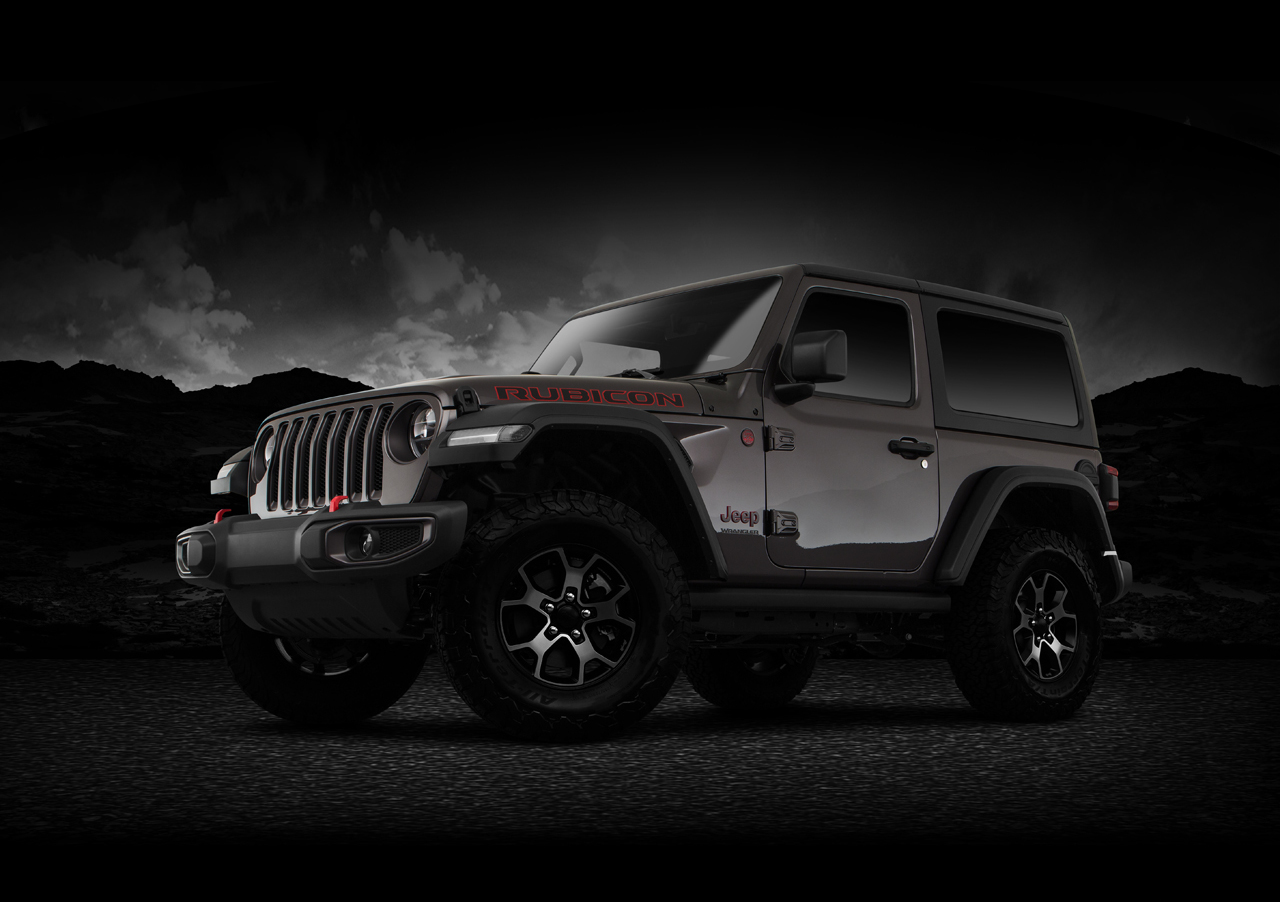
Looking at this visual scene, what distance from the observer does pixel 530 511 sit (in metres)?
5.49

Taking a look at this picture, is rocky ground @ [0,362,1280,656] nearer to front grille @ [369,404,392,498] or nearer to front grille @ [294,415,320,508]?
front grille @ [294,415,320,508]

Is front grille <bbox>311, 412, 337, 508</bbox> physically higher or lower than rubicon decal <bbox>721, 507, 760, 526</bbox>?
higher

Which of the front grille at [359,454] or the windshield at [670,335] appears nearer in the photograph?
the front grille at [359,454]

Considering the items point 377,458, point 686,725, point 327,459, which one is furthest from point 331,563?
point 686,725

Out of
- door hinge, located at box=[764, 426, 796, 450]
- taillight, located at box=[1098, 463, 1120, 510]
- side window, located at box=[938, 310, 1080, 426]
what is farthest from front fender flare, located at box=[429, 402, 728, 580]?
taillight, located at box=[1098, 463, 1120, 510]

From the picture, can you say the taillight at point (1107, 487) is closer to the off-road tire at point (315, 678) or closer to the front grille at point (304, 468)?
the off-road tire at point (315, 678)

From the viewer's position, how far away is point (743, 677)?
307 inches

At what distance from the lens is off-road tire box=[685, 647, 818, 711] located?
7766 mm

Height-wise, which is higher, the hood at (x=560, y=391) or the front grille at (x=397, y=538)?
the hood at (x=560, y=391)

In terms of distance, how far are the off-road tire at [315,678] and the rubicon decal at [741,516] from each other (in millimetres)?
1545

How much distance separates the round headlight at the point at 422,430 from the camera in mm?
5660

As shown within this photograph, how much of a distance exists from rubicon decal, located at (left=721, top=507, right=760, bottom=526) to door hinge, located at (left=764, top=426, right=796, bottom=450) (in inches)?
12.7

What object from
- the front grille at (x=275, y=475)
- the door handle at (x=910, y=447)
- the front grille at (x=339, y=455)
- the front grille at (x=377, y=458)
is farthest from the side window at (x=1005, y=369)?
the front grille at (x=275, y=475)

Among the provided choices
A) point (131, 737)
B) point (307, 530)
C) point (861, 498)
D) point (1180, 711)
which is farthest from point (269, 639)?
point (1180, 711)
